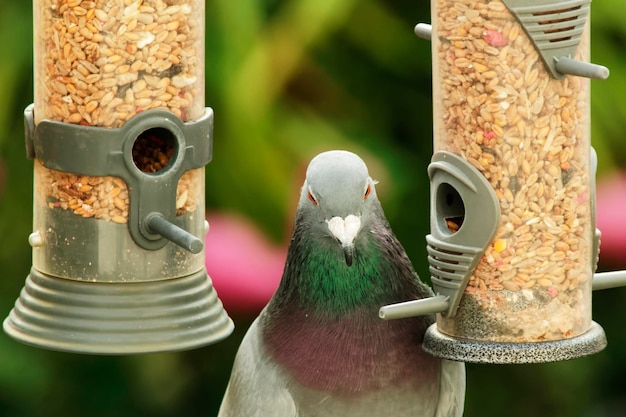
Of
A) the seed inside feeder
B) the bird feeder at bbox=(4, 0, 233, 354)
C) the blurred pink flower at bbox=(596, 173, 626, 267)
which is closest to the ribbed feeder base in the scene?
the bird feeder at bbox=(4, 0, 233, 354)

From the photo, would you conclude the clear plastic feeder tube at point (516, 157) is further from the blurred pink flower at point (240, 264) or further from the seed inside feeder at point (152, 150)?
the blurred pink flower at point (240, 264)

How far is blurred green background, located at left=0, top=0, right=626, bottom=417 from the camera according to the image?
6000 mm

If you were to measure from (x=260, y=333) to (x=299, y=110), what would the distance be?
138 centimetres

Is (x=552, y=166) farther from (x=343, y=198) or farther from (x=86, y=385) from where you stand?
(x=86, y=385)

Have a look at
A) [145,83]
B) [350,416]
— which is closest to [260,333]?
[350,416]

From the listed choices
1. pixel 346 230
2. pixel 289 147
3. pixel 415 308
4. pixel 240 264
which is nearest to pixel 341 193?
pixel 346 230

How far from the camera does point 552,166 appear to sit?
182 inches

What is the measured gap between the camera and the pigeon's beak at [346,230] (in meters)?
4.68

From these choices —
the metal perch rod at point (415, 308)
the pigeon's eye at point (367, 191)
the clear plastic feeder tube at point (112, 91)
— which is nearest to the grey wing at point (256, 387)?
the clear plastic feeder tube at point (112, 91)

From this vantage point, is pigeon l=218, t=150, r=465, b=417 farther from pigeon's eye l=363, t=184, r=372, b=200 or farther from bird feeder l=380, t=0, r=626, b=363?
bird feeder l=380, t=0, r=626, b=363

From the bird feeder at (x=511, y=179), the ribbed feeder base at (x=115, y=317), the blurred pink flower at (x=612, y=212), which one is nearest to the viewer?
the bird feeder at (x=511, y=179)

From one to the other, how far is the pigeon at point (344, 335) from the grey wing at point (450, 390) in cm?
7

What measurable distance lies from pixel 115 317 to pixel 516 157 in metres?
1.22

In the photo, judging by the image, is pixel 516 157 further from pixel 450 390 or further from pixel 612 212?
pixel 612 212
